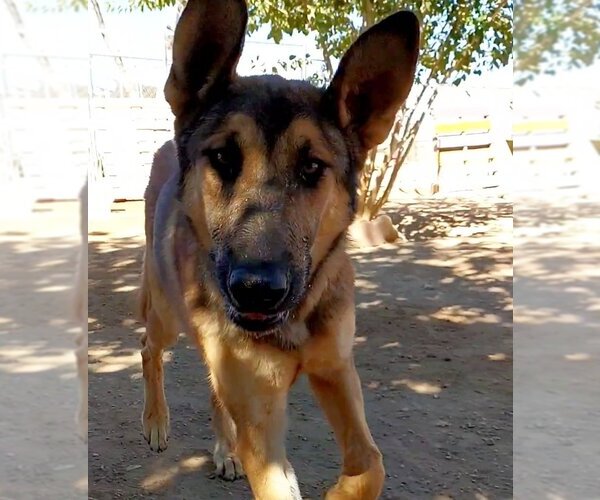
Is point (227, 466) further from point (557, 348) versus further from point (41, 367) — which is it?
point (557, 348)

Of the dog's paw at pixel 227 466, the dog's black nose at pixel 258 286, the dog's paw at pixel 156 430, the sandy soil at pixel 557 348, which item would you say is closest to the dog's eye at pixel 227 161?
the dog's black nose at pixel 258 286

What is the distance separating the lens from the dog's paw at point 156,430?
3652 mm

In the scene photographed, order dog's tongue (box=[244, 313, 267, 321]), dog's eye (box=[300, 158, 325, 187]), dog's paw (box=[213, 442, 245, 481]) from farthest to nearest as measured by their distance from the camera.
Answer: dog's paw (box=[213, 442, 245, 481]), dog's eye (box=[300, 158, 325, 187]), dog's tongue (box=[244, 313, 267, 321])

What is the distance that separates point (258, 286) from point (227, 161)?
45 centimetres

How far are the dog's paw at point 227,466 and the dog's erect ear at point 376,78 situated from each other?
1715mm

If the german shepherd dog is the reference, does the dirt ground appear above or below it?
below

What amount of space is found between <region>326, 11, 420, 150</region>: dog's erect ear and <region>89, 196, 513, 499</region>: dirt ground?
1753mm

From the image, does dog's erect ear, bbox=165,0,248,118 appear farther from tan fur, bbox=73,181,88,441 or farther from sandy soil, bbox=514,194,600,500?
sandy soil, bbox=514,194,600,500

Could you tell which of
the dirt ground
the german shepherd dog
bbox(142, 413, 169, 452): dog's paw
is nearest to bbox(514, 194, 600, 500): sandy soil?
the dirt ground

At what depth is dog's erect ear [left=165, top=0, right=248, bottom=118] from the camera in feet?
7.30

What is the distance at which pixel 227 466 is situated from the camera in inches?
133

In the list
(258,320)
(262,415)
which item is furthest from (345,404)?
(258,320)

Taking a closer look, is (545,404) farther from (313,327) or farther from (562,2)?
(562,2)

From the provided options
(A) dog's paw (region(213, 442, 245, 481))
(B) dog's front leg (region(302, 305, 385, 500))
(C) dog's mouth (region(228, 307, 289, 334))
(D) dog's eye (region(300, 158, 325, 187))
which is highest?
(D) dog's eye (region(300, 158, 325, 187))
